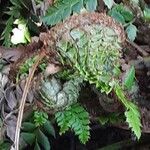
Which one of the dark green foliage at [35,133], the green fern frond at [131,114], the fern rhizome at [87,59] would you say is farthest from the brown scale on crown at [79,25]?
the dark green foliage at [35,133]

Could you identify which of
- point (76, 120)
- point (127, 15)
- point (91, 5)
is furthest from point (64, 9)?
point (76, 120)

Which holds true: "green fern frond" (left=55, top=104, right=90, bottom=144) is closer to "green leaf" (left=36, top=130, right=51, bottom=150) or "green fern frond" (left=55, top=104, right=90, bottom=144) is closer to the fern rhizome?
the fern rhizome

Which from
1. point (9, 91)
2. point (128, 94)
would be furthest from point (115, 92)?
point (9, 91)

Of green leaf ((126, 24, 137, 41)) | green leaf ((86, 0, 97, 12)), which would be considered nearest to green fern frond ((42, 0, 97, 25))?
green leaf ((86, 0, 97, 12))

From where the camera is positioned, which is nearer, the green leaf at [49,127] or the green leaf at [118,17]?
the green leaf at [118,17]

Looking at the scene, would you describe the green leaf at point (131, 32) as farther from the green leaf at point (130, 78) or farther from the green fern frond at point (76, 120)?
the green fern frond at point (76, 120)

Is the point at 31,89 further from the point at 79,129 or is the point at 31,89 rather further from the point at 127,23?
the point at 127,23
